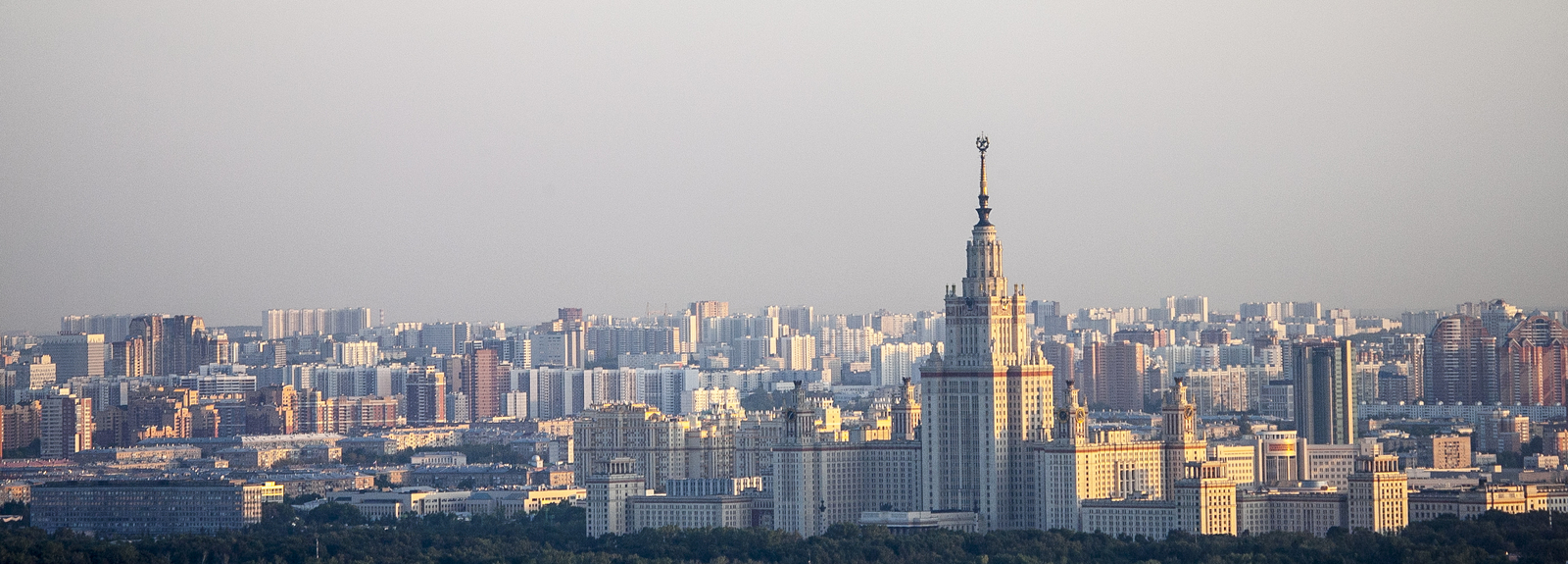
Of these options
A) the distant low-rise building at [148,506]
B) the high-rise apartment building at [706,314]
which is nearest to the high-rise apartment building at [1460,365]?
the distant low-rise building at [148,506]

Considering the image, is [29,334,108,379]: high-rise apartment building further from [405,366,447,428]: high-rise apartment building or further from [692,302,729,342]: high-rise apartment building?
[692,302,729,342]: high-rise apartment building

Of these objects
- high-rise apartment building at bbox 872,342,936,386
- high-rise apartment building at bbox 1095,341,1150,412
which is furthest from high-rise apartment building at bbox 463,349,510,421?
high-rise apartment building at bbox 1095,341,1150,412

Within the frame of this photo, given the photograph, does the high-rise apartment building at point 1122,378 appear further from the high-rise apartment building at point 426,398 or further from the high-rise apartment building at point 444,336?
the high-rise apartment building at point 444,336

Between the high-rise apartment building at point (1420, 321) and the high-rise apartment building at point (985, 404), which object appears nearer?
the high-rise apartment building at point (985, 404)

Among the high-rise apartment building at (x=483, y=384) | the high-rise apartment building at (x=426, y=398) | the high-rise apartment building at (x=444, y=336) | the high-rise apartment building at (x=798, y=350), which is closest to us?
the high-rise apartment building at (x=426, y=398)

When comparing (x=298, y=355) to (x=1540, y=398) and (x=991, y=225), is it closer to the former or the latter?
(x=1540, y=398)

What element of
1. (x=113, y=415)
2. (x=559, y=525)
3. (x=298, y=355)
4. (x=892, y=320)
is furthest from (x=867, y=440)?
(x=298, y=355)

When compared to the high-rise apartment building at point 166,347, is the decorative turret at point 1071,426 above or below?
below
